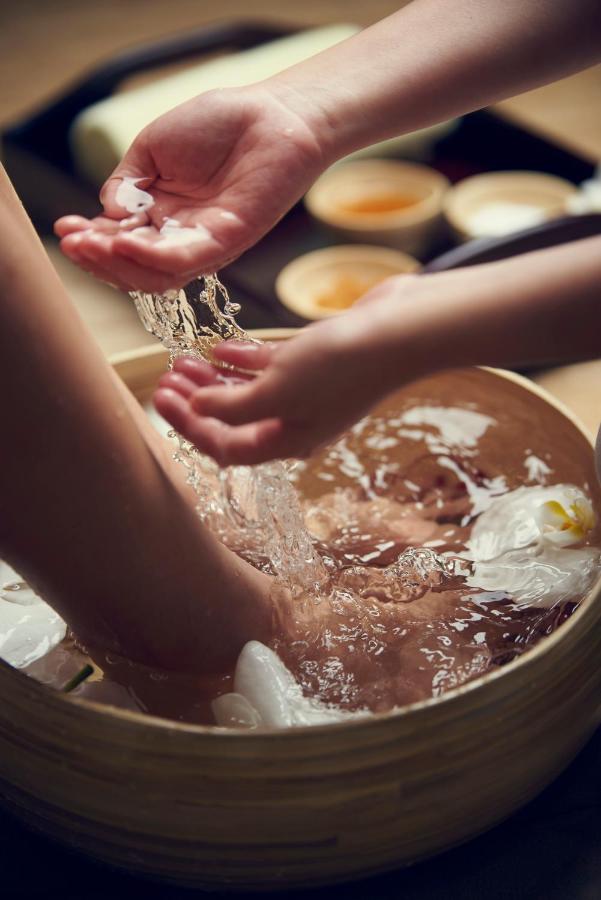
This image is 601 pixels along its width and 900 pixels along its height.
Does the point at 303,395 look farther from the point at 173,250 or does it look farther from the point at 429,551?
the point at 429,551

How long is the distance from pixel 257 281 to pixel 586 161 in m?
0.57

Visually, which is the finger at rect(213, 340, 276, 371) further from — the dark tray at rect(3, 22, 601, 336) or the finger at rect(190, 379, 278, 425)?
the dark tray at rect(3, 22, 601, 336)

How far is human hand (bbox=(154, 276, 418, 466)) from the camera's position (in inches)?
23.1

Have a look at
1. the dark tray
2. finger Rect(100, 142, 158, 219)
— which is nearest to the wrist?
finger Rect(100, 142, 158, 219)

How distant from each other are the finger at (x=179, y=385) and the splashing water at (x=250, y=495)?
0.15m

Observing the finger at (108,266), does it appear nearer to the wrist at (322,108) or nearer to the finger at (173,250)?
the finger at (173,250)

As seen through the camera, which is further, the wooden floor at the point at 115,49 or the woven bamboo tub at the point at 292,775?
the wooden floor at the point at 115,49

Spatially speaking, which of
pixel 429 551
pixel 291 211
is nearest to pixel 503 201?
pixel 291 211

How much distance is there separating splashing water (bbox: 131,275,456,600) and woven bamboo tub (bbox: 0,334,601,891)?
20cm

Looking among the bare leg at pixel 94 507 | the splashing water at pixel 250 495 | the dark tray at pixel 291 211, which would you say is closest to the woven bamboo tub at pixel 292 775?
the bare leg at pixel 94 507

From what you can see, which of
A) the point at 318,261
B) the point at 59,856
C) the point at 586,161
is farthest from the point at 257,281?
the point at 59,856

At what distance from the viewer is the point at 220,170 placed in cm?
82

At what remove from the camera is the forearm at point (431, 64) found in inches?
32.4

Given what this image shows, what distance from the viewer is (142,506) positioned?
0.70m
